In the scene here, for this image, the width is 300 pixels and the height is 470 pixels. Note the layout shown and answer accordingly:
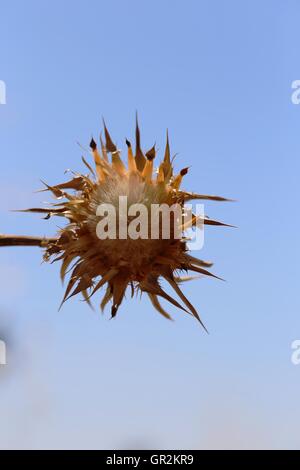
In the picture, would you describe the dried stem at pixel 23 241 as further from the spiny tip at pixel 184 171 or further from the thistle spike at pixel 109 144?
the spiny tip at pixel 184 171

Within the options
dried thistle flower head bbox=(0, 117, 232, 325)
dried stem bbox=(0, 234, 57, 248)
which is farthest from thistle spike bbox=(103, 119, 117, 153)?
dried stem bbox=(0, 234, 57, 248)

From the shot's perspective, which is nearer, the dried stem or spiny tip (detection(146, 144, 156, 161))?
spiny tip (detection(146, 144, 156, 161))

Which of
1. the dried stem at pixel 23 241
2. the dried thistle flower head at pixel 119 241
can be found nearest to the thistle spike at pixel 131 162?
the dried thistle flower head at pixel 119 241

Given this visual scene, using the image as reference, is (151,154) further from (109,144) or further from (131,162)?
(109,144)

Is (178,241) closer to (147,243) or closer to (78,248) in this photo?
(147,243)

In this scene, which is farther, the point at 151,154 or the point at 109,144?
the point at 109,144

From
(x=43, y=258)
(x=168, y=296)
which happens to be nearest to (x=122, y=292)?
(x=168, y=296)

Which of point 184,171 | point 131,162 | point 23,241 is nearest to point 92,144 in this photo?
point 131,162

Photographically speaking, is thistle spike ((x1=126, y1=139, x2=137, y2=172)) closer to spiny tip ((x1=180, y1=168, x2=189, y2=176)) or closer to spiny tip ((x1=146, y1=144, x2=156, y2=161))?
spiny tip ((x1=146, y1=144, x2=156, y2=161))
